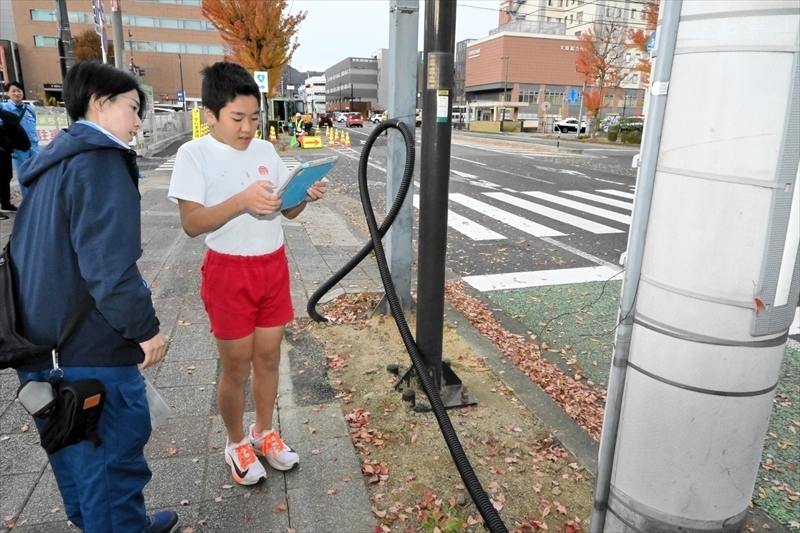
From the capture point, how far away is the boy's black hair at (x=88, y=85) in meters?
1.82

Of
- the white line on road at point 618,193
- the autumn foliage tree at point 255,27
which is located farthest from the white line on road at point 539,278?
the autumn foliage tree at point 255,27

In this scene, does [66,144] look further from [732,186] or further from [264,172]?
[732,186]

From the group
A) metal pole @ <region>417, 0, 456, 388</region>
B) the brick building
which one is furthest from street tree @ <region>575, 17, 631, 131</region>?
metal pole @ <region>417, 0, 456, 388</region>

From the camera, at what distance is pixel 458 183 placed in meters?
14.9

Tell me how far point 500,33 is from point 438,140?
84011mm

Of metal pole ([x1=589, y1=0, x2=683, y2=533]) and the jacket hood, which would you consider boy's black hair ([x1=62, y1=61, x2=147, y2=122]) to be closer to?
the jacket hood

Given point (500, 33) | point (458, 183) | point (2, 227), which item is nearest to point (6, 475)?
point (2, 227)

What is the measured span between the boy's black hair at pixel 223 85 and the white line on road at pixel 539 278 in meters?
4.35

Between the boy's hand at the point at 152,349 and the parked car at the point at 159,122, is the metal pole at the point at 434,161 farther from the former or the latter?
the parked car at the point at 159,122

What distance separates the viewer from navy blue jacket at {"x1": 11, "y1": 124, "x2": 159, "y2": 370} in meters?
1.71

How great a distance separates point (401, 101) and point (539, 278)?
318 cm

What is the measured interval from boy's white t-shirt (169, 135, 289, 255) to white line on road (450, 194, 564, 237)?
22.8ft

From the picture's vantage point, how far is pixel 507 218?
10.2 meters

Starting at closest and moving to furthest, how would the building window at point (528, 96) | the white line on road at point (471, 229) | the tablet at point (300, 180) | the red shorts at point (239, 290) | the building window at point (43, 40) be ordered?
1. the tablet at point (300, 180)
2. the red shorts at point (239, 290)
3. the white line on road at point (471, 229)
4. the building window at point (43, 40)
5. the building window at point (528, 96)
